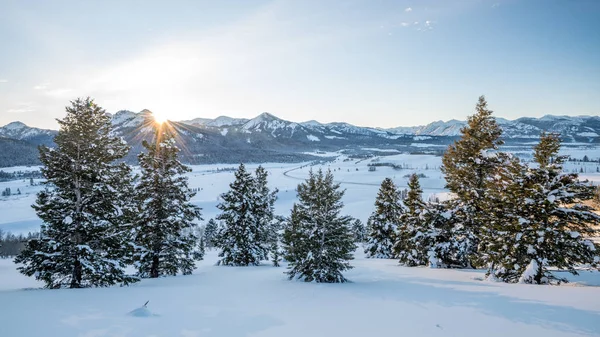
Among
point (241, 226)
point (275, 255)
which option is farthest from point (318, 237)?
point (241, 226)

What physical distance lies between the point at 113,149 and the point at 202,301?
965 centimetres

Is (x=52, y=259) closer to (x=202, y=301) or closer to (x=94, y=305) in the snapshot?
(x=94, y=305)

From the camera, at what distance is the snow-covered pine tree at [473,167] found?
19812 millimetres

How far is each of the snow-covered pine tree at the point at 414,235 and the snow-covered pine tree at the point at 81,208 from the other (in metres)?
17.4

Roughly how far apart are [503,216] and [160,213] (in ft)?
65.1

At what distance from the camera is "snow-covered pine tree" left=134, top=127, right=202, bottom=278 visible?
20.7m

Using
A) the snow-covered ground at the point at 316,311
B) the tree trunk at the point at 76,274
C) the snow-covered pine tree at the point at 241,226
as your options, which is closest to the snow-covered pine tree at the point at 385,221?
the snow-covered pine tree at the point at 241,226

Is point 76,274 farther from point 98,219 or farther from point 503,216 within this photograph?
point 503,216

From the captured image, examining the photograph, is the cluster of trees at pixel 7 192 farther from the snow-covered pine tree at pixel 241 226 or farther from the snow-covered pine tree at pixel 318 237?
the snow-covered pine tree at pixel 318 237

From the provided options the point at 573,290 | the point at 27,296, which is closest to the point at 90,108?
the point at 27,296

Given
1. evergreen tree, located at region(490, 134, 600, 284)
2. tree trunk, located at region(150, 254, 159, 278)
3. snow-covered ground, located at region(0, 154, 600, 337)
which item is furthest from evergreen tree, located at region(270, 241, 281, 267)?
evergreen tree, located at region(490, 134, 600, 284)

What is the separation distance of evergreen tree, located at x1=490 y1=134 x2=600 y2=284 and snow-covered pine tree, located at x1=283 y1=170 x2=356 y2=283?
757cm

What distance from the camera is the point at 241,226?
2812 cm

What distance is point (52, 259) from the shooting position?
1442 centimetres
